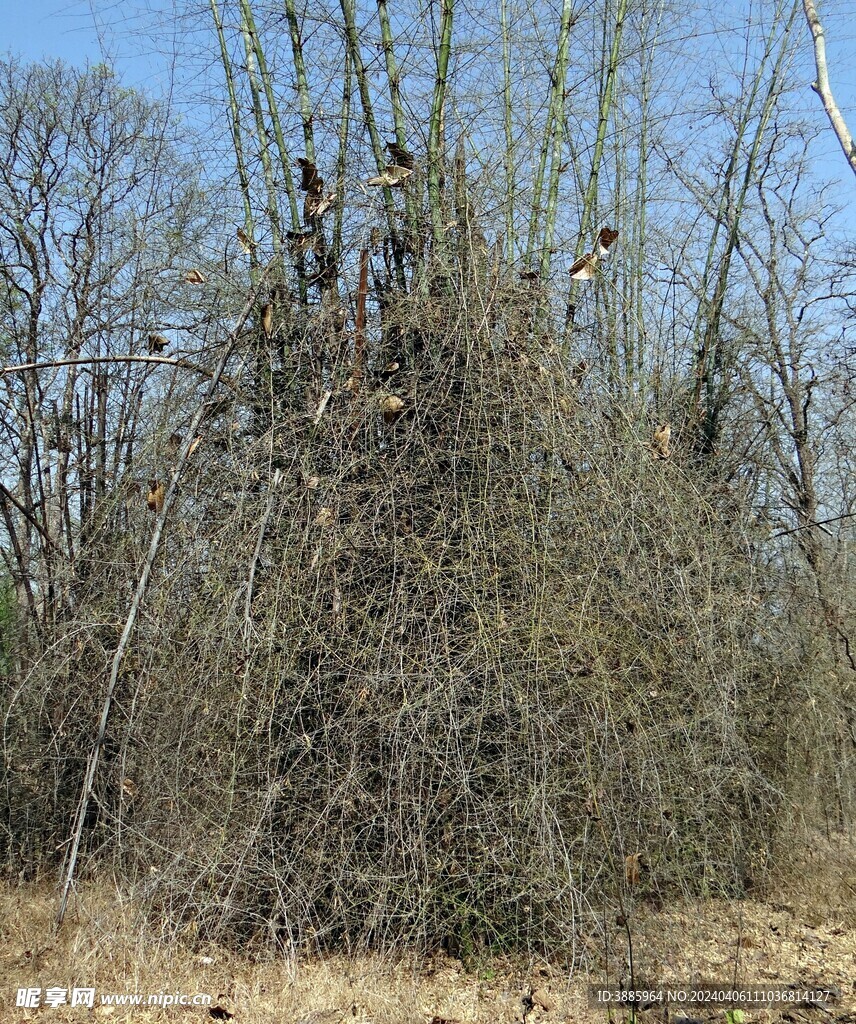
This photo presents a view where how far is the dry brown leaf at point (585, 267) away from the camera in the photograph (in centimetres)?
382

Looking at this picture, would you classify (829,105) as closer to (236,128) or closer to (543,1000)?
(236,128)

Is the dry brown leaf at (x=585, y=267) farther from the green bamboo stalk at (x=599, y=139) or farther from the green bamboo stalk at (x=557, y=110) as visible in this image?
the green bamboo stalk at (x=599, y=139)

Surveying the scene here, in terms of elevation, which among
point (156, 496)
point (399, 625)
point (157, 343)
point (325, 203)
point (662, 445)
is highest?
point (325, 203)

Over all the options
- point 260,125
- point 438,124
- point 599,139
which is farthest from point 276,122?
point 599,139

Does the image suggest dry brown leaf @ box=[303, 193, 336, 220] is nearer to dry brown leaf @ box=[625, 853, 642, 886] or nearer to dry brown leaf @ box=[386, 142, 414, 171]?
dry brown leaf @ box=[386, 142, 414, 171]

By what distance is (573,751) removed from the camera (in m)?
3.30

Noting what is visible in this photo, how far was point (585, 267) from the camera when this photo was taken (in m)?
3.87

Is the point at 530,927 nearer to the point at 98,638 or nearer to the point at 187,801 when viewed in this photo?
the point at 187,801

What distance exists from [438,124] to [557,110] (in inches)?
38.8

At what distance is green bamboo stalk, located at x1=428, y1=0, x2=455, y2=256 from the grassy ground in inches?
109

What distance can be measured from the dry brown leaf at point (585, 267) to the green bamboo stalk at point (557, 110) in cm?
73

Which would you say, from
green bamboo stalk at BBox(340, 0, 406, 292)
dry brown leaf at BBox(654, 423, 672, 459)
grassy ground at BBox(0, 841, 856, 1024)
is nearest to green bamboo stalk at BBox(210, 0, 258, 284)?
green bamboo stalk at BBox(340, 0, 406, 292)

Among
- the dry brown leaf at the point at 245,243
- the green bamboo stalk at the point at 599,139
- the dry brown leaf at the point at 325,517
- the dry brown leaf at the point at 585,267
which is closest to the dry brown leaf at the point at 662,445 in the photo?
the dry brown leaf at the point at 585,267

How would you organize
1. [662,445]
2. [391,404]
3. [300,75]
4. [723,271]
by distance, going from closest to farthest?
[391,404] < [662,445] < [300,75] < [723,271]
